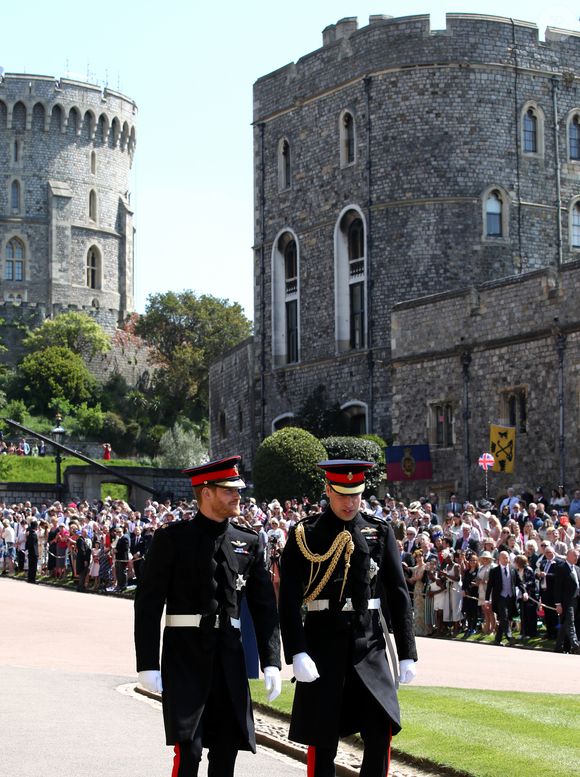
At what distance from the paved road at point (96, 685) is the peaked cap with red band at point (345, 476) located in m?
2.90

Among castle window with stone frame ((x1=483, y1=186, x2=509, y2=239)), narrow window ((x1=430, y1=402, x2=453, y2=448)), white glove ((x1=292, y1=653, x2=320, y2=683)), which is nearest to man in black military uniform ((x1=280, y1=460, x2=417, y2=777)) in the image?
white glove ((x1=292, y1=653, x2=320, y2=683))

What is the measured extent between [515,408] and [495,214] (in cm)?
1133

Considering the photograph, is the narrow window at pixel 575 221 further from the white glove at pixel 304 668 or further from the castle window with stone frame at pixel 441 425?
the white glove at pixel 304 668

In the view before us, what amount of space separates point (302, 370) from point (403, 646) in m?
42.9

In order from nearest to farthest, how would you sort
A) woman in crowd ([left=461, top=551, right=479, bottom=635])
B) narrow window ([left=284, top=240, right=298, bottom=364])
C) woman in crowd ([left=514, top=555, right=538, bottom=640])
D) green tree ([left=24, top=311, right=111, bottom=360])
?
woman in crowd ([left=514, top=555, right=538, bottom=640]) → woman in crowd ([left=461, top=551, right=479, bottom=635]) → narrow window ([left=284, top=240, right=298, bottom=364]) → green tree ([left=24, top=311, right=111, bottom=360])

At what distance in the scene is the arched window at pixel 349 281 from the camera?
1939 inches

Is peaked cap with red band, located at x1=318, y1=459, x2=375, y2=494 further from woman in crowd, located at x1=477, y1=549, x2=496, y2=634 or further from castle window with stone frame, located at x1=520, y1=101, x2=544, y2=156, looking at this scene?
castle window with stone frame, located at x1=520, y1=101, x2=544, y2=156

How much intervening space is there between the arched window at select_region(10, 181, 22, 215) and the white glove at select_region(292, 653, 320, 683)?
97763mm

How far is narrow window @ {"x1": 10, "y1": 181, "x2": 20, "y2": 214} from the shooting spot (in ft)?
340

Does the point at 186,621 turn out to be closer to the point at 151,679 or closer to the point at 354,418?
the point at 151,679

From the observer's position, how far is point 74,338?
89438mm

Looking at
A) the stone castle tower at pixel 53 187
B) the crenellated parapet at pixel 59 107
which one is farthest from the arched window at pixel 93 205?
the crenellated parapet at pixel 59 107

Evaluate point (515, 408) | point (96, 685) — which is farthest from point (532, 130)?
point (96, 685)

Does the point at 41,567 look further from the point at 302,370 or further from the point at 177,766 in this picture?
the point at 177,766
